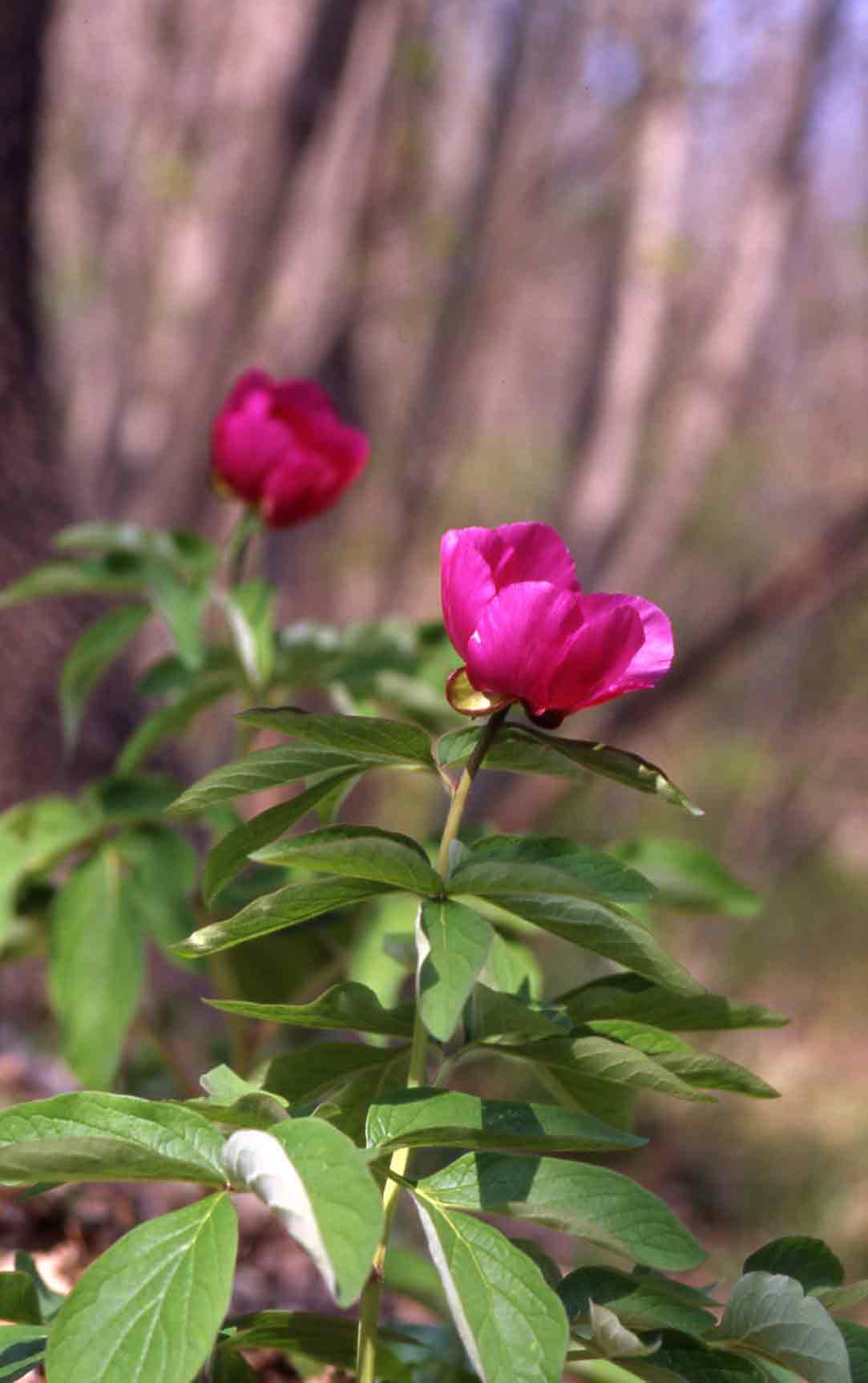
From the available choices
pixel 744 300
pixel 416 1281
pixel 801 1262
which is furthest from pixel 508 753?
pixel 744 300

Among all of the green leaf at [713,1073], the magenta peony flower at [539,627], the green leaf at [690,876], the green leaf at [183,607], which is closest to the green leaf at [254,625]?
the green leaf at [183,607]

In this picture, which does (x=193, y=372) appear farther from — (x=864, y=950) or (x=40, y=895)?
(x=864, y=950)

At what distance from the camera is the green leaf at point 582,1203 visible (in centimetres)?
59

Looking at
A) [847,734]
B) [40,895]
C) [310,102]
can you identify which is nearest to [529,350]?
[847,734]

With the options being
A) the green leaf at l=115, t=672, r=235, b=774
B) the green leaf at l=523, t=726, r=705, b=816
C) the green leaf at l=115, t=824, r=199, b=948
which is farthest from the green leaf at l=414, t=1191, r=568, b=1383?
the green leaf at l=115, t=672, r=235, b=774

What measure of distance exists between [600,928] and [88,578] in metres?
0.88

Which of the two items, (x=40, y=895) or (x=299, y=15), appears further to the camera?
(x=299, y=15)

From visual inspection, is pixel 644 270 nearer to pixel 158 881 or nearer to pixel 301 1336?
pixel 158 881

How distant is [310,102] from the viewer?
2768mm

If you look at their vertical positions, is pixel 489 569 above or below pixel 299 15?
below

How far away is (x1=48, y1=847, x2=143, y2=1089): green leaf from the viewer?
4.03 feet

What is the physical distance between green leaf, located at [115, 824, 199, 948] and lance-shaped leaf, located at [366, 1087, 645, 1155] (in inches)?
25.1

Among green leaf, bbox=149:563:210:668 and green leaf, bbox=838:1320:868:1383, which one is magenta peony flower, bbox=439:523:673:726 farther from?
green leaf, bbox=149:563:210:668

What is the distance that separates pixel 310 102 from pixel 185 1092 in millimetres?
2108
